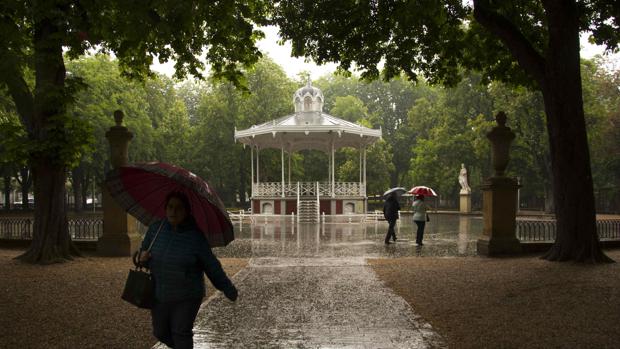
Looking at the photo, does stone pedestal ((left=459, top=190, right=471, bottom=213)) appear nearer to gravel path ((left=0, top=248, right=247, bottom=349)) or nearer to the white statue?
the white statue

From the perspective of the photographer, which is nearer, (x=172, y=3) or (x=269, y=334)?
(x=269, y=334)

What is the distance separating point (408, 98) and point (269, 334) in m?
64.1

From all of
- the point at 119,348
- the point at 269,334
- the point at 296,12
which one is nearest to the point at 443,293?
the point at 269,334

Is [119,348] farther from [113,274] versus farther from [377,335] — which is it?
[113,274]

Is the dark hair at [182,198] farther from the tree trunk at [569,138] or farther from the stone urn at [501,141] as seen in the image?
the stone urn at [501,141]

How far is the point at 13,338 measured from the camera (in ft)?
19.6

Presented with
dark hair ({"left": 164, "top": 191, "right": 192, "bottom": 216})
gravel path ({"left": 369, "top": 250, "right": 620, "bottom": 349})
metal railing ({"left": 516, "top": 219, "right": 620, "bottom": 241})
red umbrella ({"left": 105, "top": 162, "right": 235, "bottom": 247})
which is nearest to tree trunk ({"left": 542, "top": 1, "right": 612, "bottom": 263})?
gravel path ({"left": 369, "top": 250, "right": 620, "bottom": 349})

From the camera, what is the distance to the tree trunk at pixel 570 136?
1133 cm

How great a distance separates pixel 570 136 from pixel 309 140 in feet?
89.6

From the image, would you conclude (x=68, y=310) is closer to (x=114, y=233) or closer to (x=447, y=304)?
(x=447, y=304)

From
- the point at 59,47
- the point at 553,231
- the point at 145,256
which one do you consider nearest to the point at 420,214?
the point at 553,231

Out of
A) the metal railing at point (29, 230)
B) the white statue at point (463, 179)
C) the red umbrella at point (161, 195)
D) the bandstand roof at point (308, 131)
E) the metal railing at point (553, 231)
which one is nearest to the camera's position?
the red umbrella at point (161, 195)

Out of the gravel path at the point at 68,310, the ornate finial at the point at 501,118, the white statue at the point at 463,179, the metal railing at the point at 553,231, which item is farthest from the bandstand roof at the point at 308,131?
the gravel path at the point at 68,310

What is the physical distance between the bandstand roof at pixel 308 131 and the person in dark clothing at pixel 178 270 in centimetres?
2767
